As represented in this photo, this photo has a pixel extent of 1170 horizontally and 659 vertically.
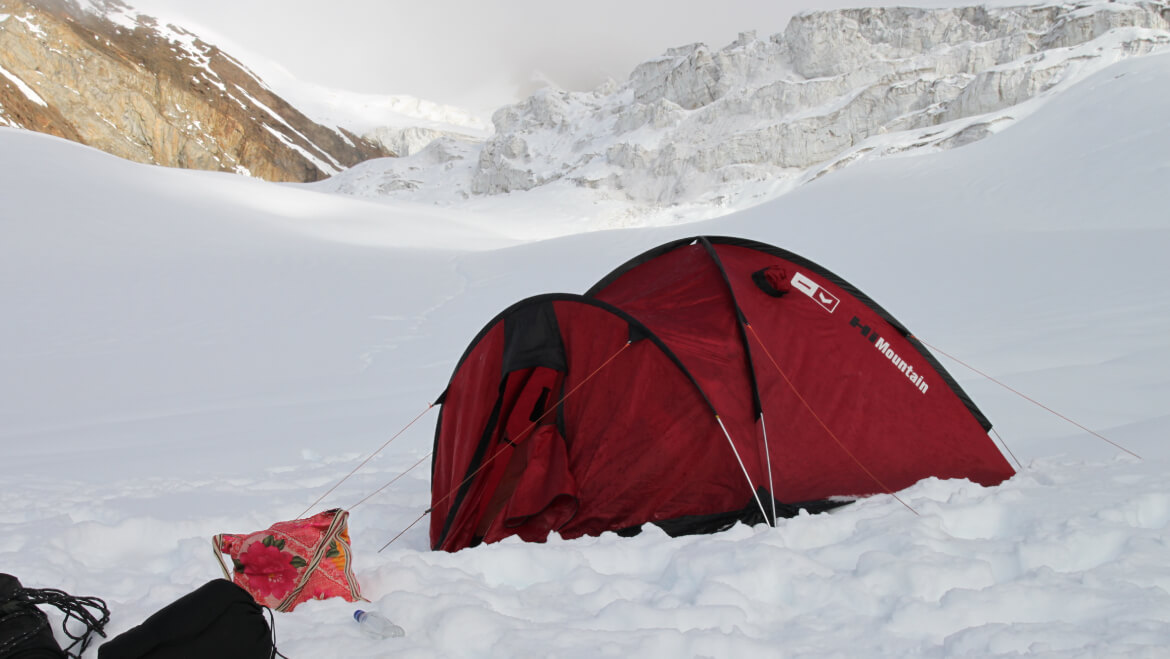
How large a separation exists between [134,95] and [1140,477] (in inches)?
3419

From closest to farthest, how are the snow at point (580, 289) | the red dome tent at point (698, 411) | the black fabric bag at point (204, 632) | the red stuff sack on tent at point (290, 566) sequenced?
the black fabric bag at point (204, 632)
the snow at point (580, 289)
the red stuff sack on tent at point (290, 566)
the red dome tent at point (698, 411)

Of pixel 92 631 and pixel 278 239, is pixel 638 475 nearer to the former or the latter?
pixel 92 631

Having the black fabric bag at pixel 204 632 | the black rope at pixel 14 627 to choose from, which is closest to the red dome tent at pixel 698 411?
the black fabric bag at pixel 204 632

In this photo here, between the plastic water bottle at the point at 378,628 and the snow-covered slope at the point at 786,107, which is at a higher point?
the snow-covered slope at the point at 786,107

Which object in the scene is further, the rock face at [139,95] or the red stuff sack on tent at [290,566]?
the rock face at [139,95]

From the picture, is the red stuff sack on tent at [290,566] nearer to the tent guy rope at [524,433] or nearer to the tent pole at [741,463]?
the tent guy rope at [524,433]

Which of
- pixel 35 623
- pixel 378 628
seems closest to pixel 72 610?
pixel 35 623

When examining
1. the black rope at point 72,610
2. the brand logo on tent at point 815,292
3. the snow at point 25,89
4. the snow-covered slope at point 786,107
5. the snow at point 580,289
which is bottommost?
the snow at point 580,289

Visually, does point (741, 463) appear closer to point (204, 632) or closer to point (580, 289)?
point (204, 632)

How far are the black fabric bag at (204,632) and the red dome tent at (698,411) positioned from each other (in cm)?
151

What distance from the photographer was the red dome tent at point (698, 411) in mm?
3275

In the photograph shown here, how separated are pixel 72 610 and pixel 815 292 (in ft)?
11.6

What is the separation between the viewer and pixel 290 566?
92.7 inches

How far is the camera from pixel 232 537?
8.12 feet
